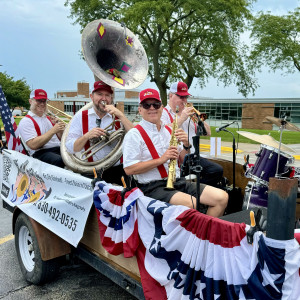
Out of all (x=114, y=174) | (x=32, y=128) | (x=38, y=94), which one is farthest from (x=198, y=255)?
(x=38, y=94)

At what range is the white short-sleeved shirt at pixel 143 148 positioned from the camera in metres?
3.03

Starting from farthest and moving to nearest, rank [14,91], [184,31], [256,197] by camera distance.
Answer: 1. [14,91]
2. [184,31]
3. [256,197]

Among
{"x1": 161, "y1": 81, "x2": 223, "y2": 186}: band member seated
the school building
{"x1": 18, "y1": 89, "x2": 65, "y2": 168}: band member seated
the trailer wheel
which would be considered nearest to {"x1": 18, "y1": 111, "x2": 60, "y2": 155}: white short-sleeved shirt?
{"x1": 18, "y1": 89, "x2": 65, "y2": 168}: band member seated

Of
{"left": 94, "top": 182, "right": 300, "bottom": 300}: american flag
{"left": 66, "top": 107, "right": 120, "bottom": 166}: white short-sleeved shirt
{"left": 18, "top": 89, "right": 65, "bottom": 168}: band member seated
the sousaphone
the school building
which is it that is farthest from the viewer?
the school building

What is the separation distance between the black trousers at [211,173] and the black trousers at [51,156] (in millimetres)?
2027

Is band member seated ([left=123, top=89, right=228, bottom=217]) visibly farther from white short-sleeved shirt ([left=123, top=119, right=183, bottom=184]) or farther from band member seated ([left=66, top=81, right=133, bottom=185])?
band member seated ([left=66, top=81, right=133, bottom=185])

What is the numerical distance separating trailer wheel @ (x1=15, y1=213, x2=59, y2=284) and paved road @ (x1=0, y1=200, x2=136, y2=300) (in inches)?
4.8

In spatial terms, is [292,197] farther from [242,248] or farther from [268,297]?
[268,297]

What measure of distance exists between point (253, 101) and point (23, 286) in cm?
3341

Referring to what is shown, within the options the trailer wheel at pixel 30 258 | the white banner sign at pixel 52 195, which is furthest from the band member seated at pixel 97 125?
the trailer wheel at pixel 30 258

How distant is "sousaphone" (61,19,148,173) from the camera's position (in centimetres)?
378

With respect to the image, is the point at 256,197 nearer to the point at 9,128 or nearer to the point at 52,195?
the point at 52,195

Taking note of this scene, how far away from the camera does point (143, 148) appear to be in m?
3.13

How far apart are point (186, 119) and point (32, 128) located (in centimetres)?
245
